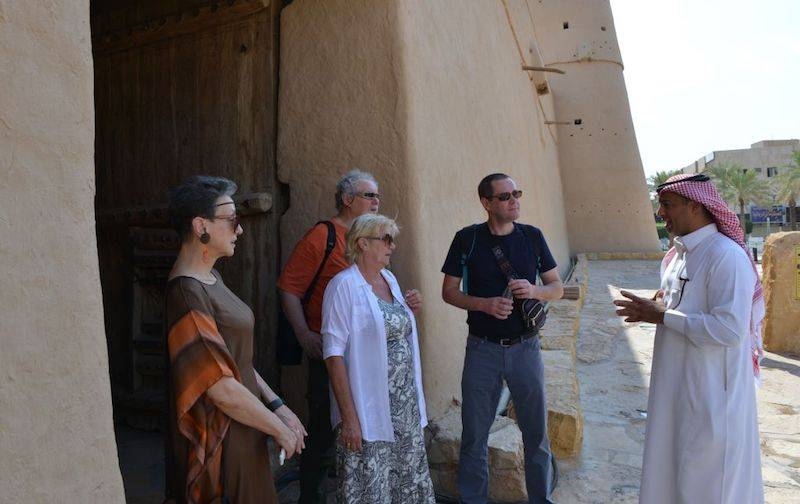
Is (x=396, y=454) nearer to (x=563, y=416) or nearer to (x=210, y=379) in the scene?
(x=210, y=379)

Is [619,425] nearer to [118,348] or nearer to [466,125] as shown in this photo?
[466,125]

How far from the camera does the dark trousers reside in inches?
106

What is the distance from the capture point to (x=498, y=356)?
2838 mm

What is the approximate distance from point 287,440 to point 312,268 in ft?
3.43

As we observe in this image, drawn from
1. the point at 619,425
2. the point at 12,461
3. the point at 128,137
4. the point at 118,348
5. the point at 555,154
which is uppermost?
the point at 555,154

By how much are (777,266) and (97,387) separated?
840cm

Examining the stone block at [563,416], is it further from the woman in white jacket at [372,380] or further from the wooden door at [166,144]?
the wooden door at [166,144]

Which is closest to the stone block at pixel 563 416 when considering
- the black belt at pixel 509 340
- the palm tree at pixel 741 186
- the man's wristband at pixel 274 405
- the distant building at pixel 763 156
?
the black belt at pixel 509 340

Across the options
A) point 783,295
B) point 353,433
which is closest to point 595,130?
point 783,295

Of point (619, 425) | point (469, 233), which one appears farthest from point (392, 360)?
point (619, 425)

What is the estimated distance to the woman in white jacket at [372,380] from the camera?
90.2 inches

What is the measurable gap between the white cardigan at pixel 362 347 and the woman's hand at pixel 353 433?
2cm

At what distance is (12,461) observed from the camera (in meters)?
1.12

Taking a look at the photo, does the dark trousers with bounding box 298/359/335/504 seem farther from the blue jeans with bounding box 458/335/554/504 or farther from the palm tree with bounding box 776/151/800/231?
the palm tree with bounding box 776/151/800/231
